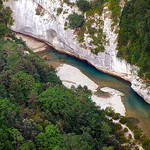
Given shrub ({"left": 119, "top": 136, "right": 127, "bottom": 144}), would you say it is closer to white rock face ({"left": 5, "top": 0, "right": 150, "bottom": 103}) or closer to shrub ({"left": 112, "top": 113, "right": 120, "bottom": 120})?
shrub ({"left": 112, "top": 113, "right": 120, "bottom": 120})

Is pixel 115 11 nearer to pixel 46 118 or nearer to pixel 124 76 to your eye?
pixel 124 76

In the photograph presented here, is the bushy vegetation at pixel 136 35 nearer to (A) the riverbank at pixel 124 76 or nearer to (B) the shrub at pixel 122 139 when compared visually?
(A) the riverbank at pixel 124 76

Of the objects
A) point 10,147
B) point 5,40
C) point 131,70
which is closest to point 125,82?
point 131,70

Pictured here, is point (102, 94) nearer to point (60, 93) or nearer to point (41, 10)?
point (60, 93)

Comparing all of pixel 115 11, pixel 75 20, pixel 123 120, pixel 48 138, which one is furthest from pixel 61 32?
pixel 48 138

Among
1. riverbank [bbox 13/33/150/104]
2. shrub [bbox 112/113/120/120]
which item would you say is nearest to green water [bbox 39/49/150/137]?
riverbank [bbox 13/33/150/104]

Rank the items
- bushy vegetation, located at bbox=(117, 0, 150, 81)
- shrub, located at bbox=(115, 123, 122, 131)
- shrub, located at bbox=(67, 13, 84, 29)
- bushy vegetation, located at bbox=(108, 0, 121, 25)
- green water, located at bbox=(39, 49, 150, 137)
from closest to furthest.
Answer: shrub, located at bbox=(115, 123, 122, 131) → green water, located at bbox=(39, 49, 150, 137) → bushy vegetation, located at bbox=(117, 0, 150, 81) → bushy vegetation, located at bbox=(108, 0, 121, 25) → shrub, located at bbox=(67, 13, 84, 29)
